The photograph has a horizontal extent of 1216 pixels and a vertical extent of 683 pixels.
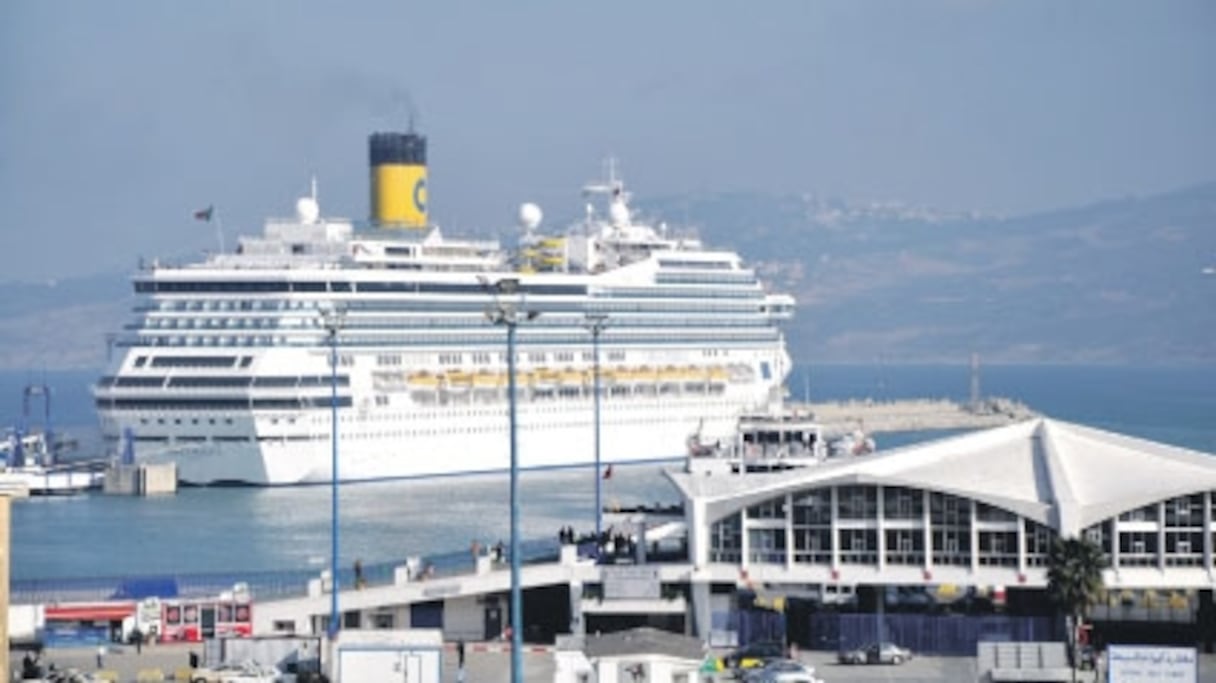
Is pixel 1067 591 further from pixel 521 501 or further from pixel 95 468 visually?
pixel 95 468

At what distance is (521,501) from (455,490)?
190 inches

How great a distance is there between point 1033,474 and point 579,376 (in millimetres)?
46804

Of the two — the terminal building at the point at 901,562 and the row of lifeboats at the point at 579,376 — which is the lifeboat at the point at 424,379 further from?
the terminal building at the point at 901,562

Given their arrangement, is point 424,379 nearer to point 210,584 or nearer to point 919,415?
point 210,584

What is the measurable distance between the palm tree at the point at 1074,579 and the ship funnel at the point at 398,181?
51.8m

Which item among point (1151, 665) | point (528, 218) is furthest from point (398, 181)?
point (1151, 665)

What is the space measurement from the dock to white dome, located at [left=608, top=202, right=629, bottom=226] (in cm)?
3091

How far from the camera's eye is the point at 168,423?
7344cm

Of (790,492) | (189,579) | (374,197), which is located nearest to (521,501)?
(374,197)

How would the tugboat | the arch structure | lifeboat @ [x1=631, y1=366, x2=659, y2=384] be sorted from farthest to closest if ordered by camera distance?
lifeboat @ [x1=631, y1=366, x2=659, y2=384], the tugboat, the arch structure

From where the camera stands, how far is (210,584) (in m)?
43.3

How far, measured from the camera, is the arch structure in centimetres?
3716

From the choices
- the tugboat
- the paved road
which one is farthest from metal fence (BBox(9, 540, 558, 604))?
the tugboat

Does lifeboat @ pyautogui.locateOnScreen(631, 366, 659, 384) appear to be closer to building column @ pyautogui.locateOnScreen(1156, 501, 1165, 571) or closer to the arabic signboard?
building column @ pyautogui.locateOnScreen(1156, 501, 1165, 571)
